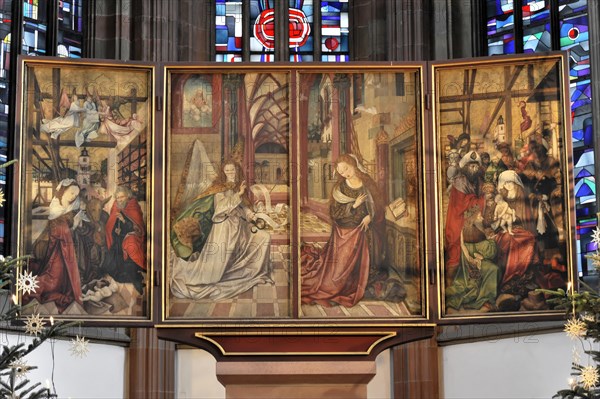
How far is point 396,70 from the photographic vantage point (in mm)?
14570

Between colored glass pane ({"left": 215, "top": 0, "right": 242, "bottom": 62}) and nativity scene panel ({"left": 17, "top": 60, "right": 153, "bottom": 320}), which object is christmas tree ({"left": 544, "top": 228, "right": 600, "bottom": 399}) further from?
colored glass pane ({"left": 215, "top": 0, "right": 242, "bottom": 62})

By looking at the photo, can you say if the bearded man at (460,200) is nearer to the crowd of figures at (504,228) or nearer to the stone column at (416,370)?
the crowd of figures at (504,228)

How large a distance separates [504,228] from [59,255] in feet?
14.2

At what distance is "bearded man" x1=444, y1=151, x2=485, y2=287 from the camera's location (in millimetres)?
14180

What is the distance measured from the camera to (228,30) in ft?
67.9

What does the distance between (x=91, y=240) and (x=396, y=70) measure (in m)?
3.45

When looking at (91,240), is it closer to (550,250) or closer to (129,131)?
(129,131)

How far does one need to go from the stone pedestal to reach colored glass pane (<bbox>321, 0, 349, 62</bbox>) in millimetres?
7767

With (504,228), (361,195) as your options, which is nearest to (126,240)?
(361,195)

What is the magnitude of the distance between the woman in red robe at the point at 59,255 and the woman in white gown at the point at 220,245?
37.9 inches

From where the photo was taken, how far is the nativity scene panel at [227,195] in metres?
14.1

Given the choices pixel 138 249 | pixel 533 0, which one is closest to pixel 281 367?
pixel 138 249

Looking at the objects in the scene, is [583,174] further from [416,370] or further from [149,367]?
[149,367]

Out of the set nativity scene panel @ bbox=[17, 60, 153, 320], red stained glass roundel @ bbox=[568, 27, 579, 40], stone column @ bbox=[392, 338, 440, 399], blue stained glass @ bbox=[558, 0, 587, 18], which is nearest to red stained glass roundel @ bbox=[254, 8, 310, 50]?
blue stained glass @ bbox=[558, 0, 587, 18]
